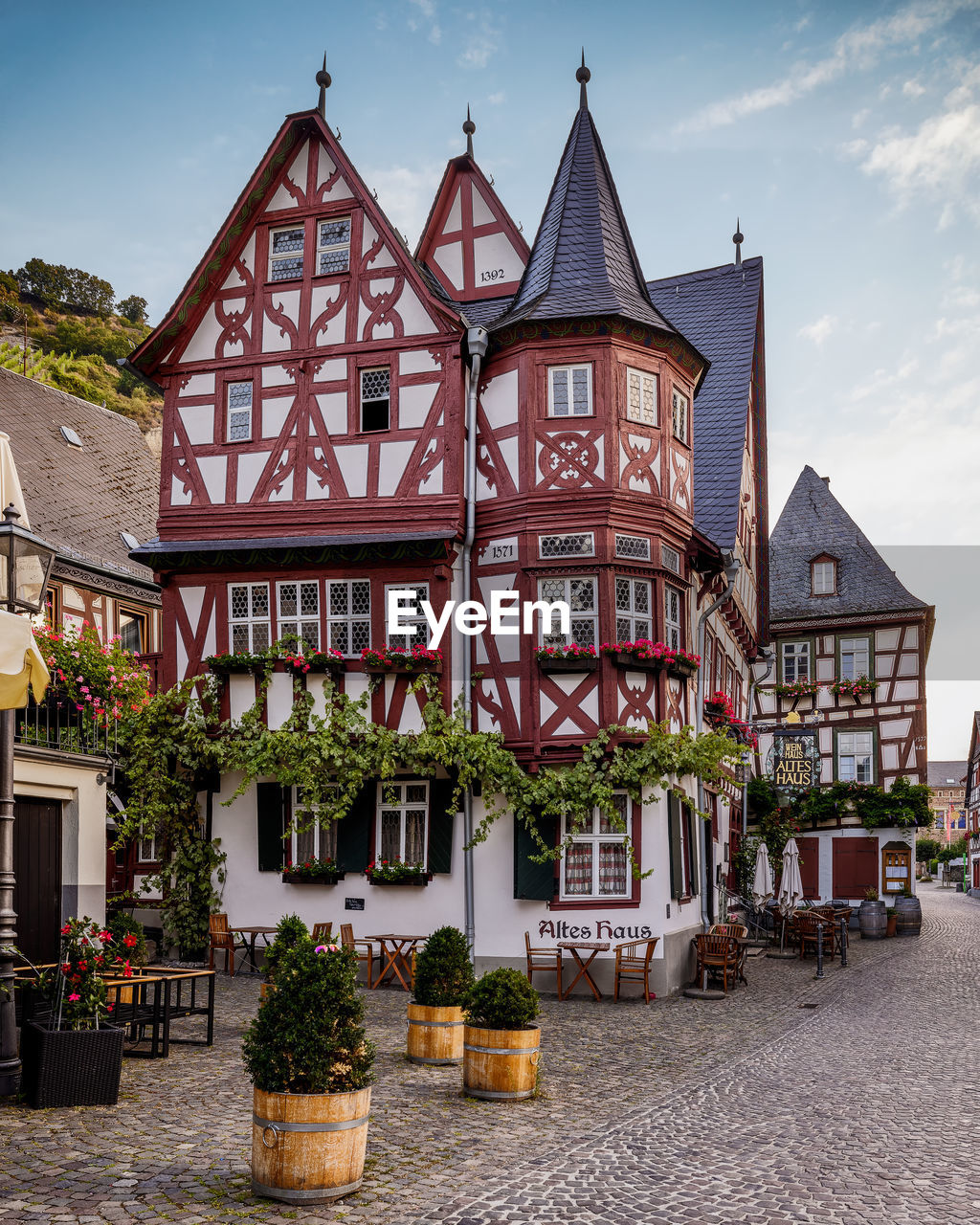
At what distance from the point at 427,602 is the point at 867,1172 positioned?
1119 cm

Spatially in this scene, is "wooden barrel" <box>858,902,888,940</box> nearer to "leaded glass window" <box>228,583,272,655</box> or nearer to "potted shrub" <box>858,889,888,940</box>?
"potted shrub" <box>858,889,888,940</box>

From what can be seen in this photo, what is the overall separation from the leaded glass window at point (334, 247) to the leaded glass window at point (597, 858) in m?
9.05

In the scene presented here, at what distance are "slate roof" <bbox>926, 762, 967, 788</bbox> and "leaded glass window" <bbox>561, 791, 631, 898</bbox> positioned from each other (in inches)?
4159

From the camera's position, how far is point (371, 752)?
681 inches

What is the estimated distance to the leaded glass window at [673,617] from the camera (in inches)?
721

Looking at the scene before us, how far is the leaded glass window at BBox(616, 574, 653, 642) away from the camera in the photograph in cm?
1766

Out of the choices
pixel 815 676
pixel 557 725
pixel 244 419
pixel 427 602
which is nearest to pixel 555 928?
pixel 557 725

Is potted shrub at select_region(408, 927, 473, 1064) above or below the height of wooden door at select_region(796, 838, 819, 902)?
above

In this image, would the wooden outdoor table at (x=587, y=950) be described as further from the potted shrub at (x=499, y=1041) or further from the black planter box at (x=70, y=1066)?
the black planter box at (x=70, y=1066)

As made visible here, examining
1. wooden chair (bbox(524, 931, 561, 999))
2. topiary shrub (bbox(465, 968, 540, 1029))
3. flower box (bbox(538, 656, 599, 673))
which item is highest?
flower box (bbox(538, 656, 599, 673))

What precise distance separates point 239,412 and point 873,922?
1899 centimetres

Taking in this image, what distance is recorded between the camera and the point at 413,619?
1800cm

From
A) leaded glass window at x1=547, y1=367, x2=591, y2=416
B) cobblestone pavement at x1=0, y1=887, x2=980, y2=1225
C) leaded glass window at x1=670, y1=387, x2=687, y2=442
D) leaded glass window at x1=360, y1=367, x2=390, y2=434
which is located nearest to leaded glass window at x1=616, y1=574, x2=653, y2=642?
leaded glass window at x1=547, y1=367, x2=591, y2=416

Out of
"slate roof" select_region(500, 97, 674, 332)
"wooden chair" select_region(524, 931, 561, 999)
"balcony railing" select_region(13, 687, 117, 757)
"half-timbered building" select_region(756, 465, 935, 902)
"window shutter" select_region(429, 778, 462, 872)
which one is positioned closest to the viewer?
"balcony railing" select_region(13, 687, 117, 757)
